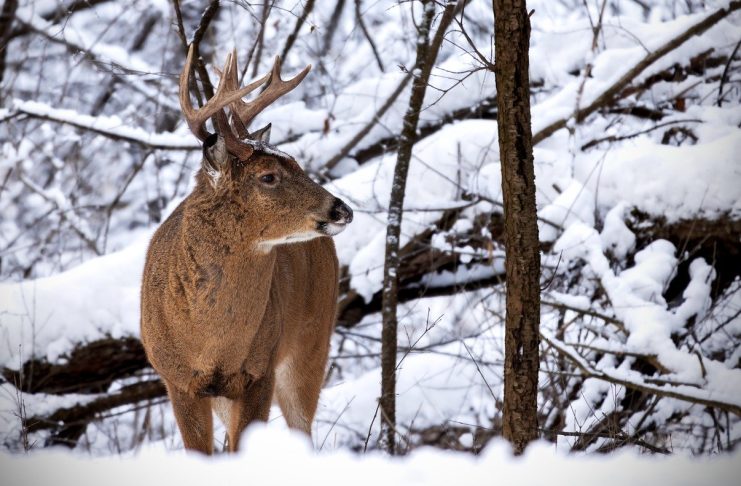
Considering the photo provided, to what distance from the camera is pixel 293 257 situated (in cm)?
490

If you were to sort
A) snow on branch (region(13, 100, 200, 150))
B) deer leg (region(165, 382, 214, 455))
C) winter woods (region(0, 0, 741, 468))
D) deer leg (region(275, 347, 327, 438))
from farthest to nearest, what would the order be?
1. snow on branch (region(13, 100, 200, 150))
2. winter woods (region(0, 0, 741, 468))
3. deer leg (region(275, 347, 327, 438))
4. deer leg (region(165, 382, 214, 455))

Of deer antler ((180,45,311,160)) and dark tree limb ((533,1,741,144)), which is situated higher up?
dark tree limb ((533,1,741,144))

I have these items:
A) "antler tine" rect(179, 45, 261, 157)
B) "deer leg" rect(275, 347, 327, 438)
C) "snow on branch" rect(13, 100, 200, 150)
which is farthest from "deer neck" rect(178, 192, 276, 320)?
"snow on branch" rect(13, 100, 200, 150)

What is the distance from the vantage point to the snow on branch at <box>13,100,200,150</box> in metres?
6.85

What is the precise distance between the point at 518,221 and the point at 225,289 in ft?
5.23

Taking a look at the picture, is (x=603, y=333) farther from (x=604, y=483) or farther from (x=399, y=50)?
(x=399, y=50)

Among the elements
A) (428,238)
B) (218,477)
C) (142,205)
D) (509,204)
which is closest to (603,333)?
(428,238)

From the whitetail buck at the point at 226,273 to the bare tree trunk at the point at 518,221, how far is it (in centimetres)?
113

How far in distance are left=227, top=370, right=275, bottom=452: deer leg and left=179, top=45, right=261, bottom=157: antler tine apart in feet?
3.94

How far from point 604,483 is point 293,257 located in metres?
2.73

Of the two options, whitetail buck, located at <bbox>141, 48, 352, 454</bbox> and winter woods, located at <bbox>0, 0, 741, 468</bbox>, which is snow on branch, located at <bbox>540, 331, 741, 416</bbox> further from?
whitetail buck, located at <bbox>141, 48, 352, 454</bbox>

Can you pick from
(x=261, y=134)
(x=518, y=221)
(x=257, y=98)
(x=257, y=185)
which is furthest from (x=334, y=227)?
(x=518, y=221)

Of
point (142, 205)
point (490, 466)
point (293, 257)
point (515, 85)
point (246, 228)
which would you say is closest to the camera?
point (490, 466)

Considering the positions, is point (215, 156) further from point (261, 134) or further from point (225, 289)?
point (225, 289)
